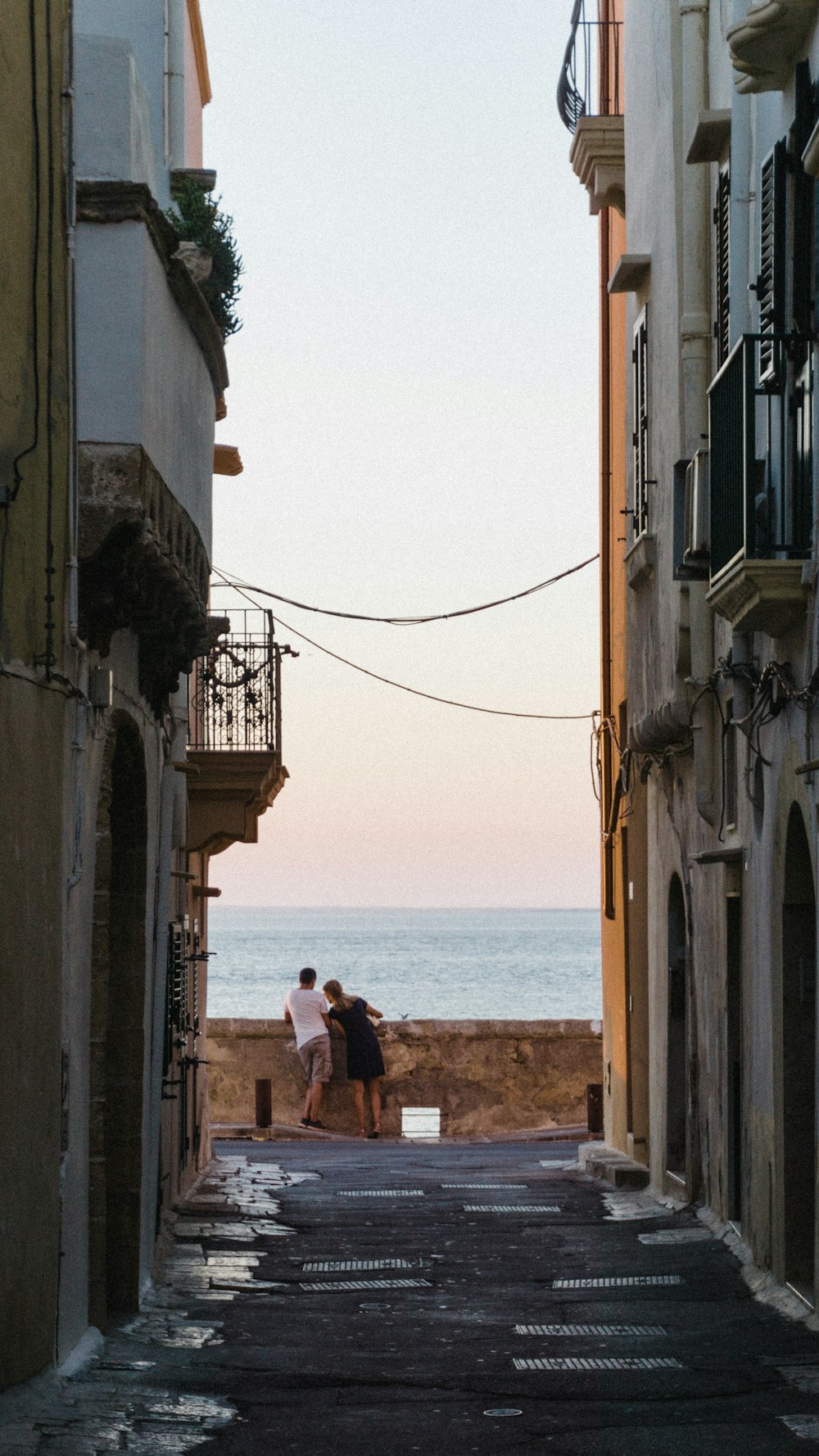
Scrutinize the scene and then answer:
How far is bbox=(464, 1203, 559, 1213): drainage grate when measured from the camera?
15267 millimetres

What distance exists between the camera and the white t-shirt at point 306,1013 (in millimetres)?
24359

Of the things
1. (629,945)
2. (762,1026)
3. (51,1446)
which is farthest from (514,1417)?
(629,945)

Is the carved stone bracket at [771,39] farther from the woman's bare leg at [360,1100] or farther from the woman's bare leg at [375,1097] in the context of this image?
the woman's bare leg at [360,1100]

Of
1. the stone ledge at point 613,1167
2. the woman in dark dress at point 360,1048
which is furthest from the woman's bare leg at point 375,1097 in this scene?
the stone ledge at point 613,1167

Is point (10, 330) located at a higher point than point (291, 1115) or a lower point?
higher

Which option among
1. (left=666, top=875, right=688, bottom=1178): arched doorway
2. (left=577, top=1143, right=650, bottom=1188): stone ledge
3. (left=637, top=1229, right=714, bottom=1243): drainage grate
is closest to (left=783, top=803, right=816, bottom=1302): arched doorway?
(left=637, top=1229, right=714, bottom=1243): drainage grate

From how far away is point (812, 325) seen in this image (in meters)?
10.1

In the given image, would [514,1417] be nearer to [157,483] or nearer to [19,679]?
[19,679]

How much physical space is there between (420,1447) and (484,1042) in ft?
61.9

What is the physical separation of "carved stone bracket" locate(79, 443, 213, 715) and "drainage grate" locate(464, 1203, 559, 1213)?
548 cm

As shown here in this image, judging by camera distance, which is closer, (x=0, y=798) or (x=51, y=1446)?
(x=51, y=1446)

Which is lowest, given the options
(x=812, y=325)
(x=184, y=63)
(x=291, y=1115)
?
(x=291, y=1115)

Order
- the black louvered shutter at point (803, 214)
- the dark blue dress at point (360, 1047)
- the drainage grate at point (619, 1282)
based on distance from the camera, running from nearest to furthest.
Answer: the black louvered shutter at point (803, 214)
the drainage grate at point (619, 1282)
the dark blue dress at point (360, 1047)

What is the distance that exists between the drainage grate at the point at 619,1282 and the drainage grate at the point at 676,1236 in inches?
54.2
